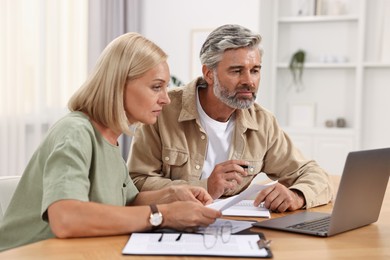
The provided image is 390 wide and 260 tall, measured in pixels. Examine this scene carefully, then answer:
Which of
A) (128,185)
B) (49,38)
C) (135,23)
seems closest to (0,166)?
(49,38)

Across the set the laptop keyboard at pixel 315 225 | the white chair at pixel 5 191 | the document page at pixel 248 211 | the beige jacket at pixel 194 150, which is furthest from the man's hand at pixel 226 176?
the white chair at pixel 5 191

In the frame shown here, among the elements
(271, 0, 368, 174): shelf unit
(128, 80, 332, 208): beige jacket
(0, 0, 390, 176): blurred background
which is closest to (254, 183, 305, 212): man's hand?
(128, 80, 332, 208): beige jacket

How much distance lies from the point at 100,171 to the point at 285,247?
58 cm

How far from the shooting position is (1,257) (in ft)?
4.75

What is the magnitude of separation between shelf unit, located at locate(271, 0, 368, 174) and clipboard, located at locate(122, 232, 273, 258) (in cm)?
417

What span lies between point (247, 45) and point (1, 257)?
1.35 m

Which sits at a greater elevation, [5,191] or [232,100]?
[232,100]

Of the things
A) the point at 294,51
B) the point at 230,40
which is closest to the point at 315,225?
the point at 230,40

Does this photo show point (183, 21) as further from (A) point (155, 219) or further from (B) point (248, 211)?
(A) point (155, 219)

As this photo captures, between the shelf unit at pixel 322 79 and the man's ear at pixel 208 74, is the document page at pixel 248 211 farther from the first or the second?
the shelf unit at pixel 322 79

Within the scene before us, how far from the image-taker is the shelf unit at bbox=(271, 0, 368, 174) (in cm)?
563

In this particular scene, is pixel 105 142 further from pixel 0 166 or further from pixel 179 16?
pixel 179 16

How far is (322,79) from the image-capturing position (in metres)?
5.87

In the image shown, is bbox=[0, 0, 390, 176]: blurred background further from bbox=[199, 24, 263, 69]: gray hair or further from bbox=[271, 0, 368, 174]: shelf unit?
bbox=[199, 24, 263, 69]: gray hair
